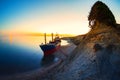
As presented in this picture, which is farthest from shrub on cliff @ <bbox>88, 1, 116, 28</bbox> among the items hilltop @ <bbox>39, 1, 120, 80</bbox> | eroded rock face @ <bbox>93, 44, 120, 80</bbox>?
eroded rock face @ <bbox>93, 44, 120, 80</bbox>

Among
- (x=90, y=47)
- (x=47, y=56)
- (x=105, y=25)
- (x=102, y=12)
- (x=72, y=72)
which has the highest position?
(x=102, y=12)

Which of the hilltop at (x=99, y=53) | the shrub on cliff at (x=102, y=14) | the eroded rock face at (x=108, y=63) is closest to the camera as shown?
the eroded rock face at (x=108, y=63)

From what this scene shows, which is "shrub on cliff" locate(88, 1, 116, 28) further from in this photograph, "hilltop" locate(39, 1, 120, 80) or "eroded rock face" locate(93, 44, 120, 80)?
"eroded rock face" locate(93, 44, 120, 80)

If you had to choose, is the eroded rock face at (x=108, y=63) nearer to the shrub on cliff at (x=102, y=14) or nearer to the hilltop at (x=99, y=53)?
the hilltop at (x=99, y=53)

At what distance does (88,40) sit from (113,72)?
7.51 meters

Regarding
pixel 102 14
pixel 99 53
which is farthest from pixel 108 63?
pixel 102 14

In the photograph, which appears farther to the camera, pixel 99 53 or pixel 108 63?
pixel 99 53

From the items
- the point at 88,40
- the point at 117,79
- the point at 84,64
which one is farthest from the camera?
the point at 88,40

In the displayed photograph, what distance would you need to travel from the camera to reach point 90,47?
22484 millimetres

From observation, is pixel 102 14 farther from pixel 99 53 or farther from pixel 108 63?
pixel 108 63

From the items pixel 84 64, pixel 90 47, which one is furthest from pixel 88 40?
pixel 84 64

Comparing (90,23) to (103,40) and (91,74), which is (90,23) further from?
(91,74)

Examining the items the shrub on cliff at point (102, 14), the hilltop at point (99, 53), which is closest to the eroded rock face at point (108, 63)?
the hilltop at point (99, 53)

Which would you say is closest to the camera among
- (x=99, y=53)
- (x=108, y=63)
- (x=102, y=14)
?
(x=108, y=63)
